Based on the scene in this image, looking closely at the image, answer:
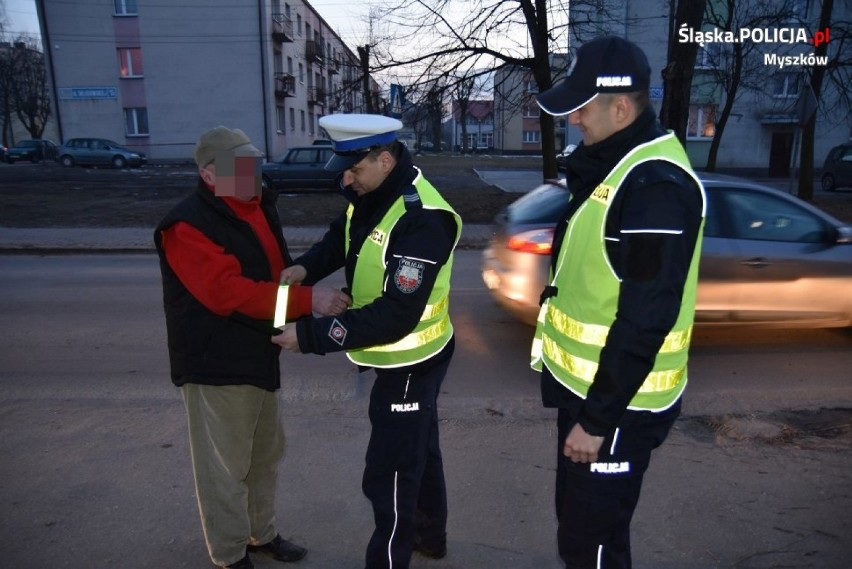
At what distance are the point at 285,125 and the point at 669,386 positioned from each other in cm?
4020

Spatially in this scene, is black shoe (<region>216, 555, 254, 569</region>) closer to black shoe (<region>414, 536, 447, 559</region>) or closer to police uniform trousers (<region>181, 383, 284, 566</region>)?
police uniform trousers (<region>181, 383, 284, 566</region>)

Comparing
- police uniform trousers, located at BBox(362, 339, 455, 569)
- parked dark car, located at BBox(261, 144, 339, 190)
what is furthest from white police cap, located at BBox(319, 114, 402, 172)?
parked dark car, located at BBox(261, 144, 339, 190)

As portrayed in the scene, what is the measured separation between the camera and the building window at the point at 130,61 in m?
34.8

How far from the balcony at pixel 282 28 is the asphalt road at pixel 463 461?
111ft

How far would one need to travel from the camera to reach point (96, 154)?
1222 inches

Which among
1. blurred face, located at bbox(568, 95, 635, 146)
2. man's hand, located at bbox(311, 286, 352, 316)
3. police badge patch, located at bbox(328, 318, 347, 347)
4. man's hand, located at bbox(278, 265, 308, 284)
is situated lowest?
police badge patch, located at bbox(328, 318, 347, 347)

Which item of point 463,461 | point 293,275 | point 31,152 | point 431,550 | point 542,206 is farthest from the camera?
point 31,152

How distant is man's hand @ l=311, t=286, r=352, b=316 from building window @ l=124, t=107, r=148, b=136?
37184 millimetres

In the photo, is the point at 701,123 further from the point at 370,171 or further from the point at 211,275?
the point at 211,275

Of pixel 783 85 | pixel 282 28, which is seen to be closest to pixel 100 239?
pixel 282 28

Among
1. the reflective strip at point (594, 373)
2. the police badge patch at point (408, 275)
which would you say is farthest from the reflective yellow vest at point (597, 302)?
the police badge patch at point (408, 275)

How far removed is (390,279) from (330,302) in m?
0.38

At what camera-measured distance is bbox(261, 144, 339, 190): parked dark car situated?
20125mm

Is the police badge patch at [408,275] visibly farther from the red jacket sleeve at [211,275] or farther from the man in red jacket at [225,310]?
the red jacket sleeve at [211,275]
